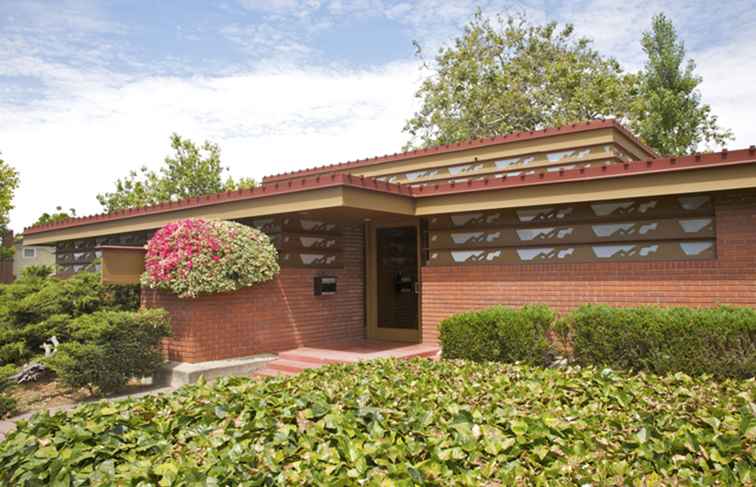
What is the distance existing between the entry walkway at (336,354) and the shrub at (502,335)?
1.10m

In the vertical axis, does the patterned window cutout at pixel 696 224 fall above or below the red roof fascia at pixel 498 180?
below

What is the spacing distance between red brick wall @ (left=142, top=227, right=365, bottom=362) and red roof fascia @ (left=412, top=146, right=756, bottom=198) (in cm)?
273

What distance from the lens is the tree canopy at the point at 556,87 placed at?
27.0 metres

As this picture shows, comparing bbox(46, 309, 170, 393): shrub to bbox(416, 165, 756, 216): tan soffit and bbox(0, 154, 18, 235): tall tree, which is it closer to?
bbox(416, 165, 756, 216): tan soffit

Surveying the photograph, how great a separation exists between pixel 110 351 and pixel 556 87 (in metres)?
23.8

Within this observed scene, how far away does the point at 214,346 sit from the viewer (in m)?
9.62

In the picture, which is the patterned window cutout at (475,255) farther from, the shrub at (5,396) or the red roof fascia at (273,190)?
the shrub at (5,396)

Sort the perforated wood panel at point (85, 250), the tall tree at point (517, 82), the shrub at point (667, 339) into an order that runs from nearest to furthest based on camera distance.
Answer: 1. the shrub at point (667, 339)
2. the perforated wood panel at point (85, 250)
3. the tall tree at point (517, 82)

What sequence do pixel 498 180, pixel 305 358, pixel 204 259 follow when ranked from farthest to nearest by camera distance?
pixel 305 358 → pixel 498 180 → pixel 204 259

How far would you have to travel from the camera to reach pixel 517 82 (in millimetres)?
27422

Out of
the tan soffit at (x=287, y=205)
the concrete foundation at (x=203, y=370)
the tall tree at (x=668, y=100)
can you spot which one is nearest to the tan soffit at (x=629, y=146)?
the tan soffit at (x=287, y=205)

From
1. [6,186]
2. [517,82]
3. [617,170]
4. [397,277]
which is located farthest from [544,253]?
[6,186]

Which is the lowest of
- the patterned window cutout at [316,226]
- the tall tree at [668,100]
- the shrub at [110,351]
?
the shrub at [110,351]

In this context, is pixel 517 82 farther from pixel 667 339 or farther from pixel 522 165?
pixel 667 339
